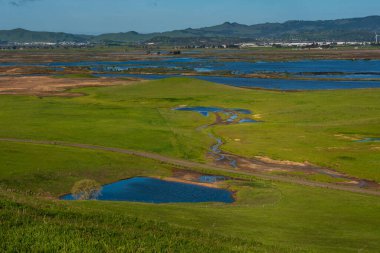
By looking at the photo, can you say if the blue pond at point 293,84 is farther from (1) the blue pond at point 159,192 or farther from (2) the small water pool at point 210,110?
(1) the blue pond at point 159,192

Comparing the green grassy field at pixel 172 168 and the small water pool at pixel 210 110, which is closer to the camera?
the green grassy field at pixel 172 168

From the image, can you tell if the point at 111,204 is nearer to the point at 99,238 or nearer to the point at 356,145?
the point at 99,238

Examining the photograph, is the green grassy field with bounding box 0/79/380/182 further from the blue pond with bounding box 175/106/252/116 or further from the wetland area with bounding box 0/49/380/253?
the blue pond with bounding box 175/106/252/116

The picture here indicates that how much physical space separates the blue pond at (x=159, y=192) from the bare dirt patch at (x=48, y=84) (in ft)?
268

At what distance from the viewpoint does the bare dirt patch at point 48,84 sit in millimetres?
133000

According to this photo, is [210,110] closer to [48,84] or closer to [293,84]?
[293,84]

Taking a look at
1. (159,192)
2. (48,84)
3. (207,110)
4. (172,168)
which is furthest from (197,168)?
(48,84)

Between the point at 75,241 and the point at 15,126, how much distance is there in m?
62.7

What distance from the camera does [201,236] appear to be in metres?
25.3

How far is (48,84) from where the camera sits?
15075 centimetres

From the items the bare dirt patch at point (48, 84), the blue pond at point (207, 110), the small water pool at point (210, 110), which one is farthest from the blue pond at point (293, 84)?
the blue pond at point (207, 110)

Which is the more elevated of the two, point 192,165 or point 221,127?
point 221,127

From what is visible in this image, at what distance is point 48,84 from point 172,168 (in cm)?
10216

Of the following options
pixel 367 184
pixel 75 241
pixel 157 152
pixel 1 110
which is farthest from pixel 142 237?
pixel 1 110
